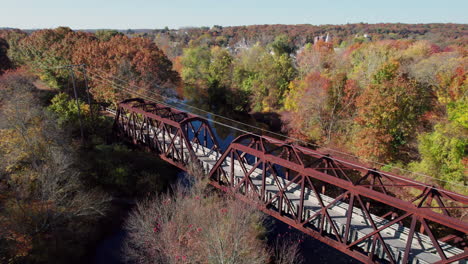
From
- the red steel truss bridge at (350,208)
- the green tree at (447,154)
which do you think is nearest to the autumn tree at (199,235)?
the red steel truss bridge at (350,208)

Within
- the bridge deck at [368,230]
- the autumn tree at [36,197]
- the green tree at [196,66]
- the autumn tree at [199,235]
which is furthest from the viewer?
the green tree at [196,66]

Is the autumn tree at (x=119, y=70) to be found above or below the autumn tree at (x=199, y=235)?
above

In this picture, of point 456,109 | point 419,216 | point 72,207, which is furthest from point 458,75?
point 72,207

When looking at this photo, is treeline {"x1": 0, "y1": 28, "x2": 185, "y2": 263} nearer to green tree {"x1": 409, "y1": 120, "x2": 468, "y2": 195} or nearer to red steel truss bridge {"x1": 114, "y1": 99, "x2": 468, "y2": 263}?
red steel truss bridge {"x1": 114, "y1": 99, "x2": 468, "y2": 263}

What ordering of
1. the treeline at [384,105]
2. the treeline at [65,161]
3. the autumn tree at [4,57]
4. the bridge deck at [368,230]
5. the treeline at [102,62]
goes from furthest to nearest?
the autumn tree at [4,57], the treeline at [102,62], the treeline at [384,105], the treeline at [65,161], the bridge deck at [368,230]

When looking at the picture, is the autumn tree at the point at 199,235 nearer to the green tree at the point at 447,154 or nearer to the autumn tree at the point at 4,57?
the green tree at the point at 447,154

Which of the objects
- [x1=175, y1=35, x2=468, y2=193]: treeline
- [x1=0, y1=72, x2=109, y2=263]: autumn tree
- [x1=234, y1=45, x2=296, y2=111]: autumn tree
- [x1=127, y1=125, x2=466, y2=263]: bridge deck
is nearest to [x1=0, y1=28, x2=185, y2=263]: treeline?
[x1=0, y1=72, x2=109, y2=263]: autumn tree

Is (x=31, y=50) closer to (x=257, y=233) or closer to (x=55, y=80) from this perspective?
(x=55, y=80)
